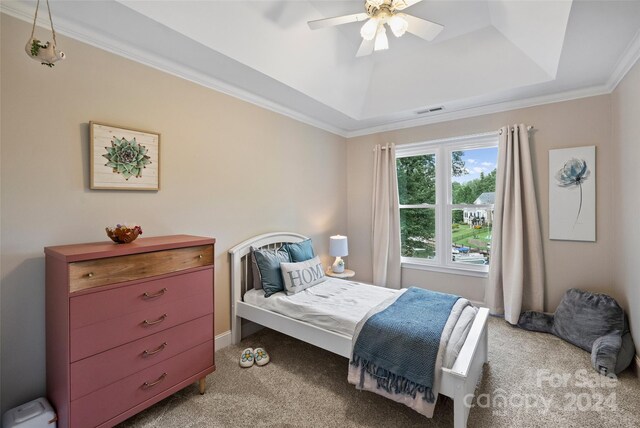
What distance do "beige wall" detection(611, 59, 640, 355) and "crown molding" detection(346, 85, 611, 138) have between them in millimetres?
223

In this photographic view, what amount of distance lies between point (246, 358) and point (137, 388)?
86 centimetres

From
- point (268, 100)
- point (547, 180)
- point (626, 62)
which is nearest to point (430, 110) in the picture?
point (547, 180)

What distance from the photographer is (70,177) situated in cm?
182

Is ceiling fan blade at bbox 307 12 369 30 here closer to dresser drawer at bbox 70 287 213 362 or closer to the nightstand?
dresser drawer at bbox 70 287 213 362

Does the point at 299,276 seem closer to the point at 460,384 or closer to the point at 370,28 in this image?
the point at 460,384

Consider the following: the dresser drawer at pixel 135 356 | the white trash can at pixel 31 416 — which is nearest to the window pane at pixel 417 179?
the dresser drawer at pixel 135 356

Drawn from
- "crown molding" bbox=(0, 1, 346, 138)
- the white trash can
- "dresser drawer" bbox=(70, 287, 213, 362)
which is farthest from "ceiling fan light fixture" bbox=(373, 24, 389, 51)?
the white trash can

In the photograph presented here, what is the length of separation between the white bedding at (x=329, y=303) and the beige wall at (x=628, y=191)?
1.90m

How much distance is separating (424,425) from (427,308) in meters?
0.73

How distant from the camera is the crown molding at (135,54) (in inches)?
64.8

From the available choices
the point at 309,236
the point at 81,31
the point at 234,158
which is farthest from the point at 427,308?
the point at 81,31

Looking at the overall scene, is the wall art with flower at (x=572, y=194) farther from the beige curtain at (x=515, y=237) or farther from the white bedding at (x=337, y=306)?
the white bedding at (x=337, y=306)

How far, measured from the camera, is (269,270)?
8.80 ft

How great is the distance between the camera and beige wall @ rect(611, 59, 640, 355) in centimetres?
222
